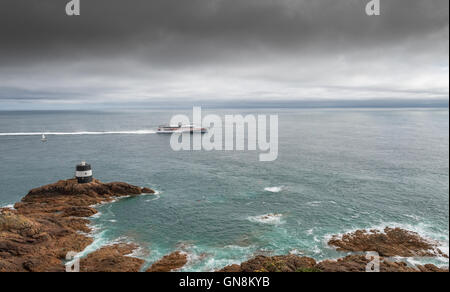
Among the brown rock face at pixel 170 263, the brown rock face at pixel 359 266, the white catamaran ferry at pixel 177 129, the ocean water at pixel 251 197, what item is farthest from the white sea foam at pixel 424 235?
the white catamaran ferry at pixel 177 129

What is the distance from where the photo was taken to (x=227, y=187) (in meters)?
63.1

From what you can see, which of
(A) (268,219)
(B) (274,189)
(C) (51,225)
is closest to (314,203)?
(B) (274,189)

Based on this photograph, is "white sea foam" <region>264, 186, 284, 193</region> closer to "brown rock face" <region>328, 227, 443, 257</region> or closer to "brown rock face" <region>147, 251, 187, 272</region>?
"brown rock face" <region>328, 227, 443, 257</region>

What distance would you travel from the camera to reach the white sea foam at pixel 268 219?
146 feet

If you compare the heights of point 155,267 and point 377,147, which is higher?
point 377,147

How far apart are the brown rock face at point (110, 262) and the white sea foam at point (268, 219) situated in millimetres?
19474

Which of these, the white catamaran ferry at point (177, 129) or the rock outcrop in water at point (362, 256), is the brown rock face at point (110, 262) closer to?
the rock outcrop in water at point (362, 256)

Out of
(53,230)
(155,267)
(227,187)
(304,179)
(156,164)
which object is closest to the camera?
(155,267)

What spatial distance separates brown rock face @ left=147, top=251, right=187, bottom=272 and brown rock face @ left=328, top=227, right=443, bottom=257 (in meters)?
20.4

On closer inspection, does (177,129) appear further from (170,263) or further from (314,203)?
(170,263)

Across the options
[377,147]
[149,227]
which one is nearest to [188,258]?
[149,227]

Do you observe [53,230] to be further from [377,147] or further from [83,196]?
[377,147]

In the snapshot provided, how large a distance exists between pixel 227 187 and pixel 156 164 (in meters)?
33.3

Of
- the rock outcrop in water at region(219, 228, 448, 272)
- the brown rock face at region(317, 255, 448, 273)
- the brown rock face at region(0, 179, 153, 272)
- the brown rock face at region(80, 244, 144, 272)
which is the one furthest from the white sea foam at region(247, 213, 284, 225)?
the brown rock face at region(0, 179, 153, 272)
